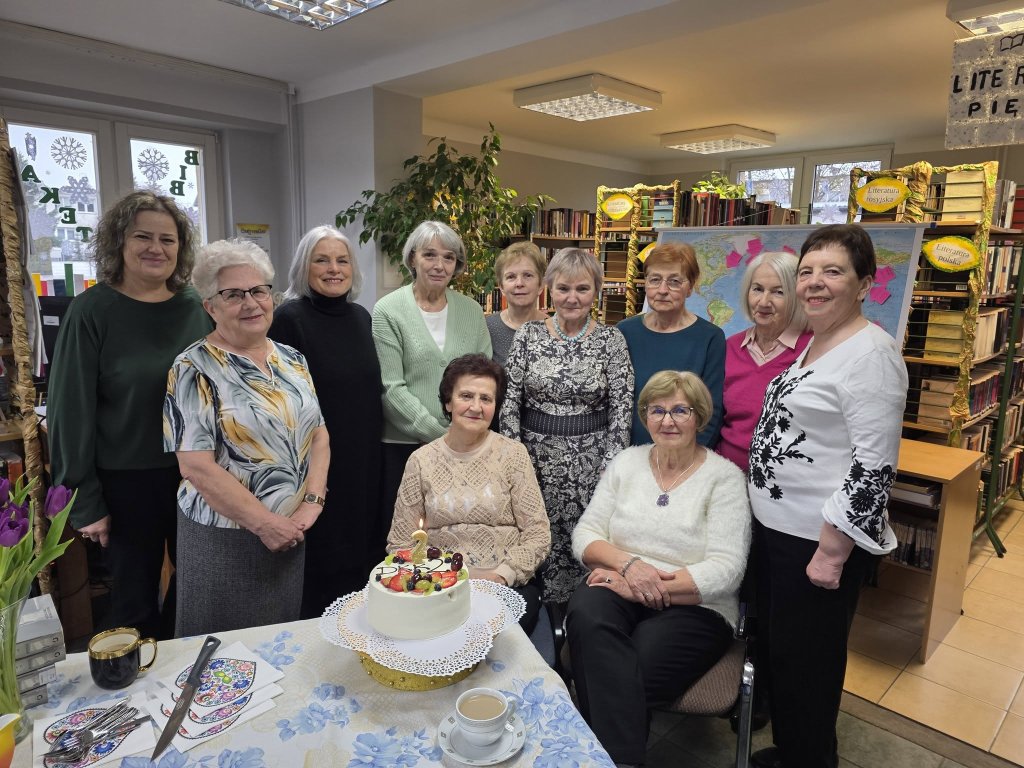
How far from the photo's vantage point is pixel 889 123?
23.1ft

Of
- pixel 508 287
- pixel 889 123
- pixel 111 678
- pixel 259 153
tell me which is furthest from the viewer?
pixel 889 123

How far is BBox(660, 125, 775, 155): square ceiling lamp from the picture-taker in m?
7.26

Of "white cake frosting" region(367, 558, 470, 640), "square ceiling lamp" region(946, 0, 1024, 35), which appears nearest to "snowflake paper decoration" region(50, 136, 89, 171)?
"white cake frosting" region(367, 558, 470, 640)

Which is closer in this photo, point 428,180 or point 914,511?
point 914,511

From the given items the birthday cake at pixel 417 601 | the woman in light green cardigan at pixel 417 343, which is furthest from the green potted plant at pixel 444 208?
the birthday cake at pixel 417 601

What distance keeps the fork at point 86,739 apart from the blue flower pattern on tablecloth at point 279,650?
0.24 meters

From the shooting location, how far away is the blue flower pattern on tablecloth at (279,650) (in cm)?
132

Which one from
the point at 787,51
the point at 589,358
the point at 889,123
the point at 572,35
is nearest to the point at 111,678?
the point at 589,358

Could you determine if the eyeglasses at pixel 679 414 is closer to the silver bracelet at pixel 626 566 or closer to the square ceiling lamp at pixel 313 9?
the silver bracelet at pixel 626 566

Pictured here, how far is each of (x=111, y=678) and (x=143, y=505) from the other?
90cm

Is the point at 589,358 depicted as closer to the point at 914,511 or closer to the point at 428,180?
the point at 914,511

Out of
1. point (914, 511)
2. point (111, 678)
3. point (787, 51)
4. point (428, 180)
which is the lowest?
point (914, 511)

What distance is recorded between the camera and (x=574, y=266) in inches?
93.5

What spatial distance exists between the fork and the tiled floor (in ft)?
8.68
